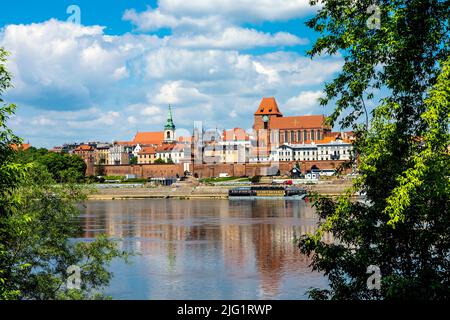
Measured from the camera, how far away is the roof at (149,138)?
16262cm

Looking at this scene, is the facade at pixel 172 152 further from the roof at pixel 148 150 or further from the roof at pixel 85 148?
the roof at pixel 85 148

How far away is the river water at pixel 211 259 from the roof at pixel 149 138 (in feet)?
381

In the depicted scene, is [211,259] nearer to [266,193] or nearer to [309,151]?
[266,193]

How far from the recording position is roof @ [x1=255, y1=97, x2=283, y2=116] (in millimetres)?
142250

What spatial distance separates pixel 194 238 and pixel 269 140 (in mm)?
103540

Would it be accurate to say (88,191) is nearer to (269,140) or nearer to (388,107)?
(388,107)

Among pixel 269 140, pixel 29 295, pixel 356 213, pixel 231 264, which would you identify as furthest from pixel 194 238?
pixel 269 140

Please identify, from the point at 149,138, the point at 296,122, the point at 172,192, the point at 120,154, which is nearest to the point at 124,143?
the point at 149,138

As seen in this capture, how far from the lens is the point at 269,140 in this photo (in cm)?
13700

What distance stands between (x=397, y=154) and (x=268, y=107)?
134 metres

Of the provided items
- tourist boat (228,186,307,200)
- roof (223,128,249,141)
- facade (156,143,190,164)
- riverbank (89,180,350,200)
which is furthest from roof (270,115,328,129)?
tourist boat (228,186,307,200)

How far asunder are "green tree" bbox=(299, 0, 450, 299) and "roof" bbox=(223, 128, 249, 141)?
417 feet

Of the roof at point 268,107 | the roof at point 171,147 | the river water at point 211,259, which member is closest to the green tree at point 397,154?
the river water at point 211,259

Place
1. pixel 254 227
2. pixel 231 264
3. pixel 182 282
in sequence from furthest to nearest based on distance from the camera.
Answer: pixel 254 227, pixel 231 264, pixel 182 282
